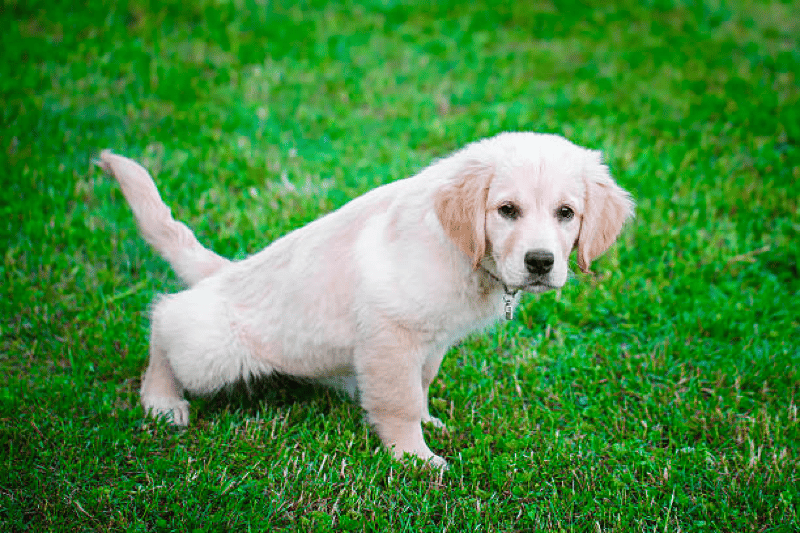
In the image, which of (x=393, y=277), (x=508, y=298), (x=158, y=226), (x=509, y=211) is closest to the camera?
(x=509, y=211)

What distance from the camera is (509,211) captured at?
2.49 m

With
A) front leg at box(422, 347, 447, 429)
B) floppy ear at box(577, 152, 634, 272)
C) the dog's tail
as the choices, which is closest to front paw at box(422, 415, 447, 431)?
front leg at box(422, 347, 447, 429)

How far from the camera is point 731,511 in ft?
8.59

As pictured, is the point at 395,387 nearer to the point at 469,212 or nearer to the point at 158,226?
the point at 469,212

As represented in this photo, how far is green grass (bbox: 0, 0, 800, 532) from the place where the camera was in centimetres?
267

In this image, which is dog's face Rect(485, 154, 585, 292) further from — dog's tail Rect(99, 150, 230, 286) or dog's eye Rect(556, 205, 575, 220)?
dog's tail Rect(99, 150, 230, 286)

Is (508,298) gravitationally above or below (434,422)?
above

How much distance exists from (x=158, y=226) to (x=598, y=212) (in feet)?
6.71

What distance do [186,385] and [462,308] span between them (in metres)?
1.32

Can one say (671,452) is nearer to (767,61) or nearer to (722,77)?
(722,77)

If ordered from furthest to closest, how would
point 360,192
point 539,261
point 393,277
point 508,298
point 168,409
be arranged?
point 360,192 < point 168,409 < point 508,298 < point 393,277 < point 539,261

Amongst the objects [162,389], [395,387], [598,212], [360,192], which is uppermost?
[598,212]

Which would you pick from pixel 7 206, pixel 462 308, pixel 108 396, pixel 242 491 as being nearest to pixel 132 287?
pixel 108 396

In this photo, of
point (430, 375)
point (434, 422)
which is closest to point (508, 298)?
point (430, 375)
